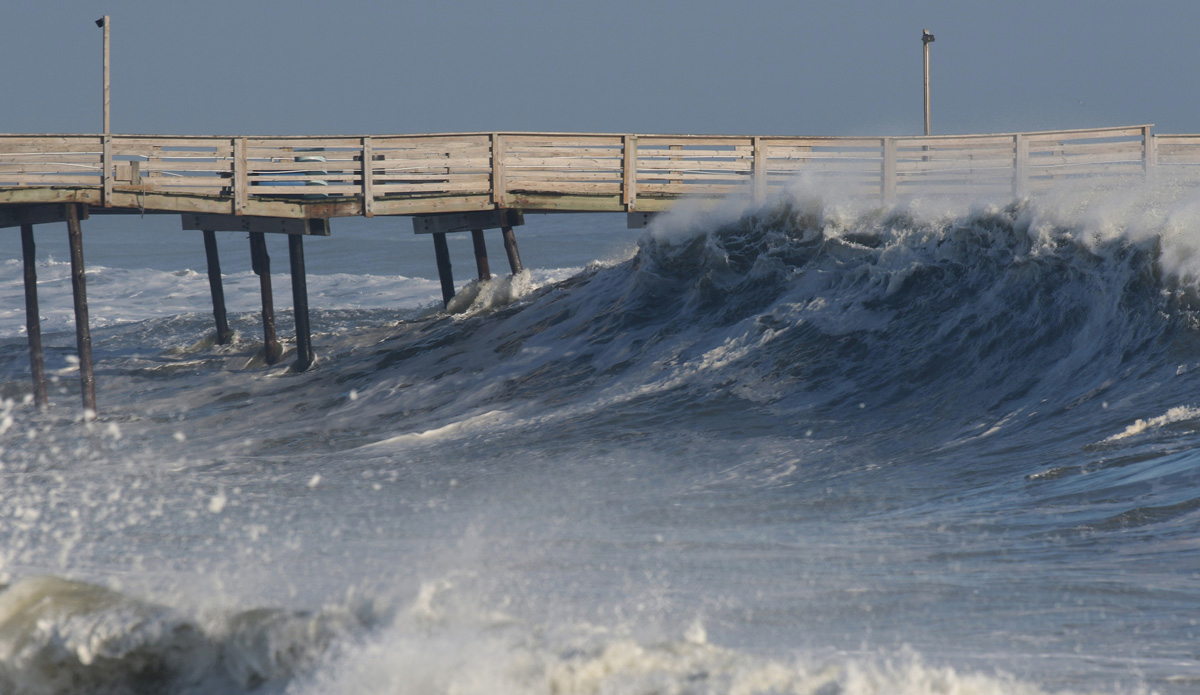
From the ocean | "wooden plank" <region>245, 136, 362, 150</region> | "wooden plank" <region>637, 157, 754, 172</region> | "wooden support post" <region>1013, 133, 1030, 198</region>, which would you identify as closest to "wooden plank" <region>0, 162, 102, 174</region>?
"wooden plank" <region>245, 136, 362, 150</region>

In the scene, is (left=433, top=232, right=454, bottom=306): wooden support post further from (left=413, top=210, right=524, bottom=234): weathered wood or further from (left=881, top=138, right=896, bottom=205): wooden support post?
(left=881, top=138, right=896, bottom=205): wooden support post

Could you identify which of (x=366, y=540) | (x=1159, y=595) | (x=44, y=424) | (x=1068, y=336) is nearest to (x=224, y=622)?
(x=366, y=540)

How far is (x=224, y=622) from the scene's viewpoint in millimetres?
4973

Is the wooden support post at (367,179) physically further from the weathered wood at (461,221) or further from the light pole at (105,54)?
the light pole at (105,54)

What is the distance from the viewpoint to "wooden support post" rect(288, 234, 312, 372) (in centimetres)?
1557

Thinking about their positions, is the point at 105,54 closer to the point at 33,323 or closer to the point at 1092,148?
the point at 33,323

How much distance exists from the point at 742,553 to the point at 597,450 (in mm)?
3462

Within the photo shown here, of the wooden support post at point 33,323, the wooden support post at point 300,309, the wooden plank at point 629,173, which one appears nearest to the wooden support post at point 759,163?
the wooden plank at point 629,173

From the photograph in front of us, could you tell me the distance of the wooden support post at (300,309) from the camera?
1557cm

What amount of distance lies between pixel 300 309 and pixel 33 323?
3.40m

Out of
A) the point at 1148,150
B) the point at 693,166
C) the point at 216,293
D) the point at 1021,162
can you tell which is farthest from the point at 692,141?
the point at 216,293

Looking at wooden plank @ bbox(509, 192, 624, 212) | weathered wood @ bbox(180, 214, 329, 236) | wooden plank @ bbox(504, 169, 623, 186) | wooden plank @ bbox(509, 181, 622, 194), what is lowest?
weathered wood @ bbox(180, 214, 329, 236)

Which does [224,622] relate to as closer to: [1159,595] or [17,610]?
[17,610]

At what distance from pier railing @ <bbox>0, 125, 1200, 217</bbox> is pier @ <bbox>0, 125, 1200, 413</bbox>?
0.02 m
